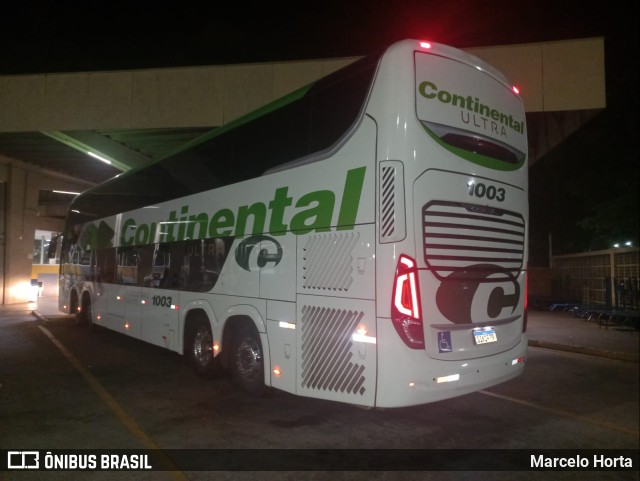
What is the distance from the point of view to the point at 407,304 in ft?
15.1

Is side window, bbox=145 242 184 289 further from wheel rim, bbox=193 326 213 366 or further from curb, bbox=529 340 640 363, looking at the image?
curb, bbox=529 340 640 363

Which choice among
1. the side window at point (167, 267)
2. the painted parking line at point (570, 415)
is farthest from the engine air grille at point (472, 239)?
the side window at point (167, 267)

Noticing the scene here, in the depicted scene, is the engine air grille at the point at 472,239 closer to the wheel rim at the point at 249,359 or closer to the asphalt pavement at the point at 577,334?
the wheel rim at the point at 249,359

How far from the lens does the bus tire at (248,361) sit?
639 centimetres

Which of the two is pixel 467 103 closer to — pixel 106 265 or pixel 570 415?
pixel 570 415

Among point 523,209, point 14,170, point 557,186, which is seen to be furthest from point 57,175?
point 557,186

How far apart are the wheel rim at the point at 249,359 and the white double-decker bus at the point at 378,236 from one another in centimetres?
3

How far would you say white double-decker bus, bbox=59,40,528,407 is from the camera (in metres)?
4.67

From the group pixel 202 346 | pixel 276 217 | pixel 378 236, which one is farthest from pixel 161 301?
pixel 378 236

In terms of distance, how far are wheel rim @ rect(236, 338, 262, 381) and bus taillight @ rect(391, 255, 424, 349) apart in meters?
2.44

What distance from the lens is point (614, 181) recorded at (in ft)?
75.4

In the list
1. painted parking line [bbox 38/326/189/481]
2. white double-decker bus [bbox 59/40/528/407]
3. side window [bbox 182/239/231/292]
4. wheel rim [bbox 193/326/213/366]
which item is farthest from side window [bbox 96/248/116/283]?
white double-decker bus [bbox 59/40/528/407]

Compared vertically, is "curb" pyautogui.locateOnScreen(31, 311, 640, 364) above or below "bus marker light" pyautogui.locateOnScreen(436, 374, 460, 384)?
below

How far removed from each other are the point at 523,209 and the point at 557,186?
29.5 meters
